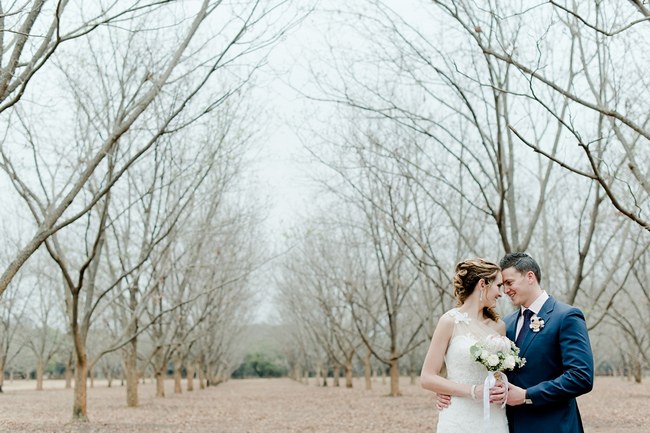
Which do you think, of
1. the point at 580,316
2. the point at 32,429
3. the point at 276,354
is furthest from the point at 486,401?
the point at 276,354

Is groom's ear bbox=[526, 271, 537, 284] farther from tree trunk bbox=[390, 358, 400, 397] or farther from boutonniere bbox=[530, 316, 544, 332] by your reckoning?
tree trunk bbox=[390, 358, 400, 397]

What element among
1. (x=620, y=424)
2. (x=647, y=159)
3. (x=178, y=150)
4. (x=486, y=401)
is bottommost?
(x=620, y=424)

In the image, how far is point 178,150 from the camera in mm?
14875

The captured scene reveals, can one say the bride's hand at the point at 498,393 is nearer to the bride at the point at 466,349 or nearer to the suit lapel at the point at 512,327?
the bride at the point at 466,349

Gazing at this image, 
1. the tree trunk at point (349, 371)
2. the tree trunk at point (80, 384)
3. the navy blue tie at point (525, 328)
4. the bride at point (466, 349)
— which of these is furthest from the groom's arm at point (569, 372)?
the tree trunk at point (349, 371)

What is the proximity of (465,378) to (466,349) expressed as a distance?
171mm

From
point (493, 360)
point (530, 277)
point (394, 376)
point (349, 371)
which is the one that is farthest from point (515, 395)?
point (349, 371)

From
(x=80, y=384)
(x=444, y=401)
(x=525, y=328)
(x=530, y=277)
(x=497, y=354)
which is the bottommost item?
(x=444, y=401)

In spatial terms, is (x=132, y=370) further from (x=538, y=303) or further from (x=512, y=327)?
(x=538, y=303)

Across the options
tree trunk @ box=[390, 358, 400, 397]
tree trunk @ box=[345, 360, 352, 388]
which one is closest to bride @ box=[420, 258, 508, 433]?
tree trunk @ box=[390, 358, 400, 397]

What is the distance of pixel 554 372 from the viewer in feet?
12.3

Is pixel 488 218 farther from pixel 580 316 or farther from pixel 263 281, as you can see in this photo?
pixel 263 281

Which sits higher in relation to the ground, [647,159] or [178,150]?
[178,150]

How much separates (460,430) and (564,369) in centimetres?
75
